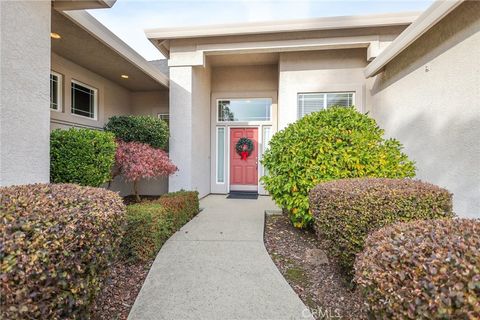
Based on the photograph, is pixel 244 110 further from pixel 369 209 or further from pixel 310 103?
pixel 369 209

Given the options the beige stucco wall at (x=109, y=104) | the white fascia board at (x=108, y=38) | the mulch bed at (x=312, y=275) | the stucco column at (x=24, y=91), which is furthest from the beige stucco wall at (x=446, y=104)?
the beige stucco wall at (x=109, y=104)

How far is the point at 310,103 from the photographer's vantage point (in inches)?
279

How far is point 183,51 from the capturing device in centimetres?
697

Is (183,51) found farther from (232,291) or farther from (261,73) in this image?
(232,291)

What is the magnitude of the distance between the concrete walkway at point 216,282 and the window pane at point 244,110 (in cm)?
498

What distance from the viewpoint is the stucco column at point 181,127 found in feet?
22.6

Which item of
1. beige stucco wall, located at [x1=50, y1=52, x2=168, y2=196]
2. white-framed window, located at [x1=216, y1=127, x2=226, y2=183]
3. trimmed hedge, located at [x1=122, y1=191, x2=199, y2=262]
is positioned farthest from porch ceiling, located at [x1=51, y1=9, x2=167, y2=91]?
trimmed hedge, located at [x1=122, y1=191, x2=199, y2=262]

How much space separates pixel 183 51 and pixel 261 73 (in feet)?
9.37

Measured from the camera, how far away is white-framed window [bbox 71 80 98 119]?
630 cm

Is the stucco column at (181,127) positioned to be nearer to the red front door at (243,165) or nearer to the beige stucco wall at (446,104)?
the red front door at (243,165)

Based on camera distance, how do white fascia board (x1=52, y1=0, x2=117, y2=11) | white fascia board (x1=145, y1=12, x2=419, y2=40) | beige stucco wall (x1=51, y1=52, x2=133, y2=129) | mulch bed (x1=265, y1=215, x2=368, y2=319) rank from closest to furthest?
mulch bed (x1=265, y1=215, x2=368, y2=319) < white fascia board (x1=52, y1=0, x2=117, y2=11) < beige stucco wall (x1=51, y1=52, x2=133, y2=129) < white fascia board (x1=145, y1=12, x2=419, y2=40)

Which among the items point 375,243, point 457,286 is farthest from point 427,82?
point 457,286

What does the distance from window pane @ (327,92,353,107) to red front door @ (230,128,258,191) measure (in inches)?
109

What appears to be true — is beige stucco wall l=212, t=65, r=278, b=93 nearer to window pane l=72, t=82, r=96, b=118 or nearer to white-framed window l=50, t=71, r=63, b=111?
window pane l=72, t=82, r=96, b=118
